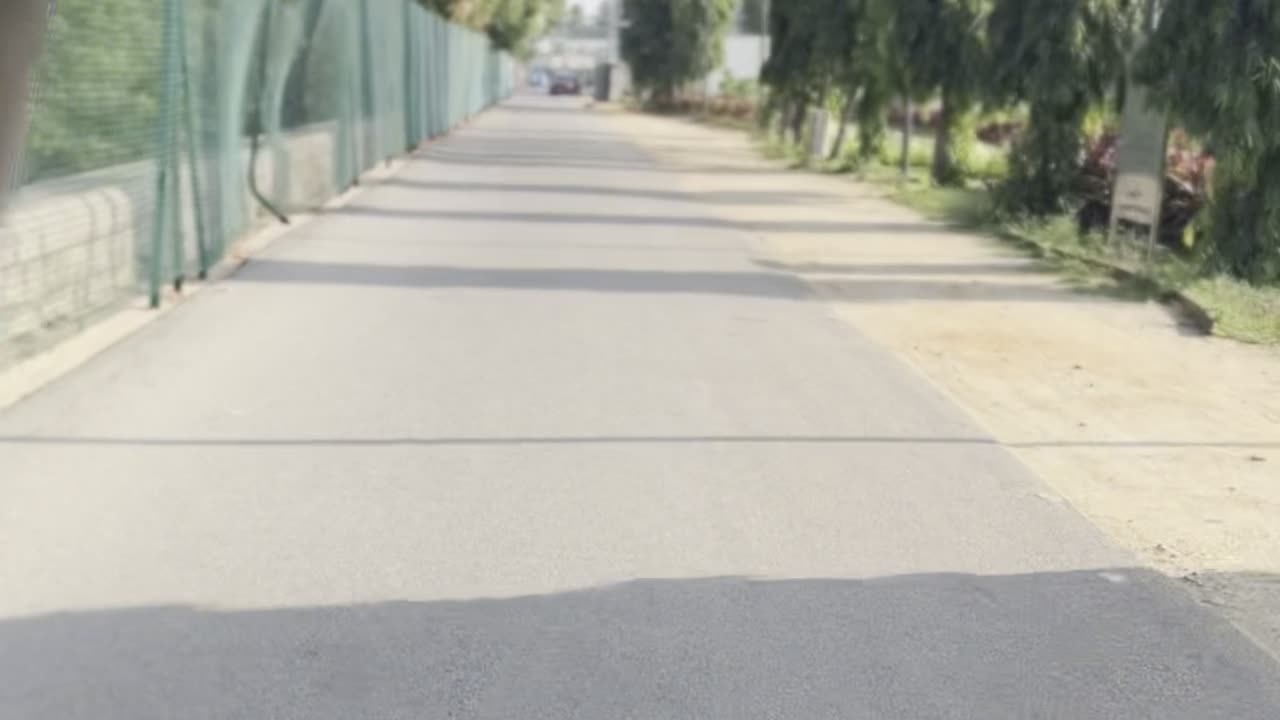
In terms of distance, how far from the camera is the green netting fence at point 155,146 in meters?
9.03

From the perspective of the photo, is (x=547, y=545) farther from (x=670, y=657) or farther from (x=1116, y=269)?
(x=1116, y=269)

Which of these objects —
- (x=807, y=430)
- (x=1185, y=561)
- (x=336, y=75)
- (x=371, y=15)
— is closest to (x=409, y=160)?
(x=371, y=15)

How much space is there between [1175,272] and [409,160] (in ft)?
61.4

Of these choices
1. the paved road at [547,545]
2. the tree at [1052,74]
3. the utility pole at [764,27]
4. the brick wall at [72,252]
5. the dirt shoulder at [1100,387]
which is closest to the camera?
the paved road at [547,545]

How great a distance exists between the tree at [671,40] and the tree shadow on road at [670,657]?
2417 inches

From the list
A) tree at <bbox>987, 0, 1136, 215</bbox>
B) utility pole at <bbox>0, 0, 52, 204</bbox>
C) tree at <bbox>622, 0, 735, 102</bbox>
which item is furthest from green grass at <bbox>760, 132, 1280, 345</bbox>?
tree at <bbox>622, 0, 735, 102</bbox>

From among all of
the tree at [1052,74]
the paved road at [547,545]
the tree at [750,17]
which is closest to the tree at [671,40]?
the tree at [750,17]

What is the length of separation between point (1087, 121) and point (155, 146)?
1120 centimetres

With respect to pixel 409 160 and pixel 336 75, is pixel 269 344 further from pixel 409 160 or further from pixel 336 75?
pixel 409 160

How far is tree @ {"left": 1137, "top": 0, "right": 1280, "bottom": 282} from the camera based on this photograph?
524 inches

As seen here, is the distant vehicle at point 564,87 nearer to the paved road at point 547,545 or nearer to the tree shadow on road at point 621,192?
the tree shadow on road at point 621,192

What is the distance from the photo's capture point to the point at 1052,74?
17.9m

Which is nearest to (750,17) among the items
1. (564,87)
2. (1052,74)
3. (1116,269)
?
(564,87)

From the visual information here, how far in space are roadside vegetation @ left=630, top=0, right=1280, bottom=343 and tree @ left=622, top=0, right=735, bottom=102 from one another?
35.1m
